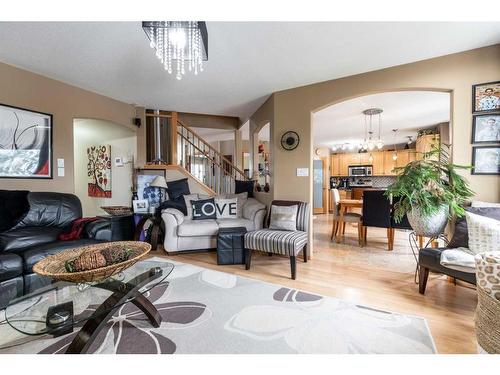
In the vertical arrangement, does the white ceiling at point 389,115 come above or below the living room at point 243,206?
above

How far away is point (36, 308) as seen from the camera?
1.36m

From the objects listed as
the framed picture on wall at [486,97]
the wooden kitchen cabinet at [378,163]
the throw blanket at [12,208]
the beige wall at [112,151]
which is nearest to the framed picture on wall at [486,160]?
the framed picture on wall at [486,97]

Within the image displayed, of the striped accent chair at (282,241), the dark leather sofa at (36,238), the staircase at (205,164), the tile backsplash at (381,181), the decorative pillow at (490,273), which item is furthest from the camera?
the tile backsplash at (381,181)

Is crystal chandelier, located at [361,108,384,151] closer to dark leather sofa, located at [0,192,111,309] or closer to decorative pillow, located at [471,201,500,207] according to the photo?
decorative pillow, located at [471,201,500,207]

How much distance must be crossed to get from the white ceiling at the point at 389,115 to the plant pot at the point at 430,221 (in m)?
2.21

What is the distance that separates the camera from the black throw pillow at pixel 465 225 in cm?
199

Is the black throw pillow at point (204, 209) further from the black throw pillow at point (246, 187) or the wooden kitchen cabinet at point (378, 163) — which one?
the wooden kitchen cabinet at point (378, 163)

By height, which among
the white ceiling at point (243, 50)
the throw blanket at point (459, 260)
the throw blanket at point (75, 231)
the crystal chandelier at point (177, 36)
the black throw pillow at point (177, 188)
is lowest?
the throw blanket at point (459, 260)

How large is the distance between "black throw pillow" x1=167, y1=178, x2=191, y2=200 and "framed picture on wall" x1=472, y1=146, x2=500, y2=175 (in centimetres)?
396

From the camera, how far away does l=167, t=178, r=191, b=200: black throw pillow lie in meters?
4.07

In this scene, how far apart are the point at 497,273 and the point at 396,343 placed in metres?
0.74

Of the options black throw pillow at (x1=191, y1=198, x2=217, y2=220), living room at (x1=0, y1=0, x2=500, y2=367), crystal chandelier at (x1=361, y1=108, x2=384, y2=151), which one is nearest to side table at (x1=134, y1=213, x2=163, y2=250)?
living room at (x1=0, y1=0, x2=500, y2=367)

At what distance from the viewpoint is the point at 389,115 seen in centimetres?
460
